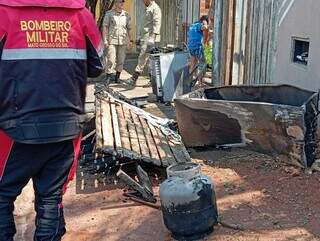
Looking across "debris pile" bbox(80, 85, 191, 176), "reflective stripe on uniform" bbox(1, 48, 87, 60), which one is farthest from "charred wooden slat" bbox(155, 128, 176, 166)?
"reflective stripe on uniform" bbox(1, 48, 87, 60)

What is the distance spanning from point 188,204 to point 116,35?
8101 millimetres

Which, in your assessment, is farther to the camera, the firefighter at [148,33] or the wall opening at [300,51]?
the firefighter at [148,33]

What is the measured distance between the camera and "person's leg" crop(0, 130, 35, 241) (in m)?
2.96

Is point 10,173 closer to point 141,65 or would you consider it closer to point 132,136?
point 132,136

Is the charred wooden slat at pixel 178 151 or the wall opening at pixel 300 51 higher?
the wall opening at pixel 300 51

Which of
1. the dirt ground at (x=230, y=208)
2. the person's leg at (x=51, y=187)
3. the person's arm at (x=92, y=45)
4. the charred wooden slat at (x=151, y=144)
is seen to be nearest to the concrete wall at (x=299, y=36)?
the dirt ground at (x=230, y=208)

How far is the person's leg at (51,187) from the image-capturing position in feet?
10.2

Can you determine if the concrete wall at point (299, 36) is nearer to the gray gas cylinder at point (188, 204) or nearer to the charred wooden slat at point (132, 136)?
the charred wooden slat at point (132, 136)

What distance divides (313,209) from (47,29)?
2.66 metres

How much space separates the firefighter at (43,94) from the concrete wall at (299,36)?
3.67m

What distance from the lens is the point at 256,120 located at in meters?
5.31

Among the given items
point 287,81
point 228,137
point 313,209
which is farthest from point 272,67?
point 313,209

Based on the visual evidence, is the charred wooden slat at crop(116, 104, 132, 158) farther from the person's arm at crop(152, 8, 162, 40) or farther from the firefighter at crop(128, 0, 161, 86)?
the person's arm at crop(152, 8, 162, 40)

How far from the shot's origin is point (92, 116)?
6.48m
